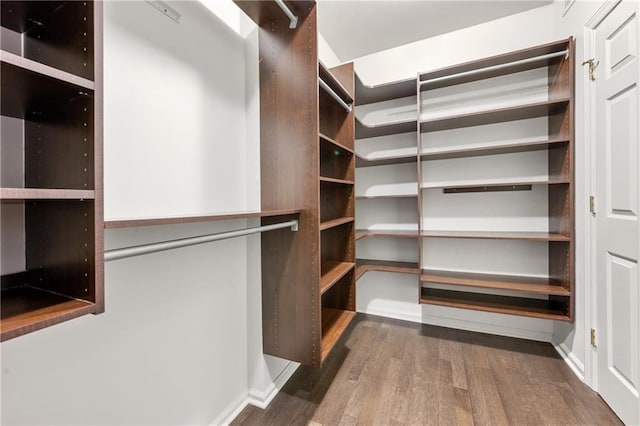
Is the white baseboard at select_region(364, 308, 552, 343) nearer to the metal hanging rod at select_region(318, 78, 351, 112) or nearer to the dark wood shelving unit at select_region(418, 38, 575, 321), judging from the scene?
the dark wood shelving unit at select_region(418, 38, 575, 321)

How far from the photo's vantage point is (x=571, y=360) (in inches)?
80.3

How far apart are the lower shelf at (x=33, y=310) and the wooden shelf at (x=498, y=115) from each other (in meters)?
2.58

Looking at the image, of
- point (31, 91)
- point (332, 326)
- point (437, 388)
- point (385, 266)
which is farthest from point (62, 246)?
point (385, 266)

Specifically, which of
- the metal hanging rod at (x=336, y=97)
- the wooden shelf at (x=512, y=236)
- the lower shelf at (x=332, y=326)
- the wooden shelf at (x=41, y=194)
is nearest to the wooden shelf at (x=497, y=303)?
the wooden shelf at (x=512, y=236)

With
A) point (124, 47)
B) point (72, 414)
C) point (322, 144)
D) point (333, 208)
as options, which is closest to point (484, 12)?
point (322, 144)

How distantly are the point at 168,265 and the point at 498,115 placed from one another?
266 centimetres

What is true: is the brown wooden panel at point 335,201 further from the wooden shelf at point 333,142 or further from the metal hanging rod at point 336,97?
the metal hanging rod at point 336,97

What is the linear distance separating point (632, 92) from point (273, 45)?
1996 millimetres

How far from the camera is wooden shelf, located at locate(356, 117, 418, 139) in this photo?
2553mm

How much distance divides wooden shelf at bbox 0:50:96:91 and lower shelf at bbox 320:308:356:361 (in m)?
1.55

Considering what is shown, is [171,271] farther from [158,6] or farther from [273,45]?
[273,45]

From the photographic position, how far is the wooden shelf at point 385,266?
2.55 m

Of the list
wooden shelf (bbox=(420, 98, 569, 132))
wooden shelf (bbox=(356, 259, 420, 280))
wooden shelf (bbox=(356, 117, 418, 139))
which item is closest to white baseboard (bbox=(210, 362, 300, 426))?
wooden shelf (bbox=(356, 259, 420, 280))

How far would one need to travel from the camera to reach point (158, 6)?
46.9 inches
